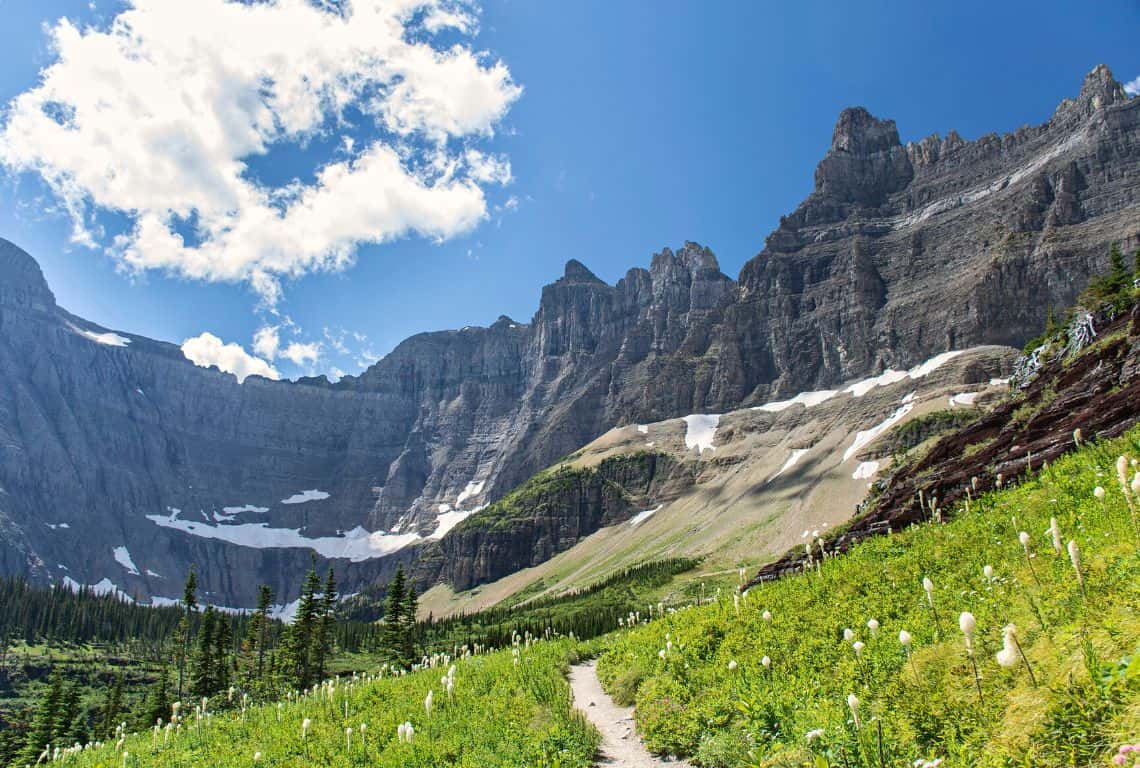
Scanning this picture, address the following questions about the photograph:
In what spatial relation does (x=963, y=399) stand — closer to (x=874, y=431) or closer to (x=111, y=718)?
(x=874, y=431)

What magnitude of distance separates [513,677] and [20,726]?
303 ft

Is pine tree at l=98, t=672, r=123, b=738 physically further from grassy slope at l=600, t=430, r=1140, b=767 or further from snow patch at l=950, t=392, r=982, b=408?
snow patch at l=950, t=392, r=982, b=408

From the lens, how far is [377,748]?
14117 millimetres

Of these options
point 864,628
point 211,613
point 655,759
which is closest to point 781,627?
point 864,628

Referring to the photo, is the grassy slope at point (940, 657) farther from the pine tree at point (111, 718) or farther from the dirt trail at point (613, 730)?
the pine tree at point (111, 718)

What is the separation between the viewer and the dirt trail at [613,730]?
12.0 m

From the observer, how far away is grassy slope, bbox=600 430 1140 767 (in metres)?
6.50

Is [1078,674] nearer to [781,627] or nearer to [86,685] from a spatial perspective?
[781,627]

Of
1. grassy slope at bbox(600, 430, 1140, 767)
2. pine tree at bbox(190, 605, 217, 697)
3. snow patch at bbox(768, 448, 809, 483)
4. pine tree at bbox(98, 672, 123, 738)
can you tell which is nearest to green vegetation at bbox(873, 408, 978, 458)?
snow patch at bbox(768, 448, 809, 483)

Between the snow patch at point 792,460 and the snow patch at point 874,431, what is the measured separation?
46.2ft

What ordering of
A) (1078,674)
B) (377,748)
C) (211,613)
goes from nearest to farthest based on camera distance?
(1078,674) → (377,748) → (211,613)

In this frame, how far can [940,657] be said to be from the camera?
9.52 metres

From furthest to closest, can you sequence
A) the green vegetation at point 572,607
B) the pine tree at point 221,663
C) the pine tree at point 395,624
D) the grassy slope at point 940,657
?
the green vegetation at point 572,607, the pine tree at point 395,624, the pine tree at point 221,663, the grassy slope at point 940,657

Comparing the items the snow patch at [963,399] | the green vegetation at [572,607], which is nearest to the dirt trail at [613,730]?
the green vegetation at [572,607]
